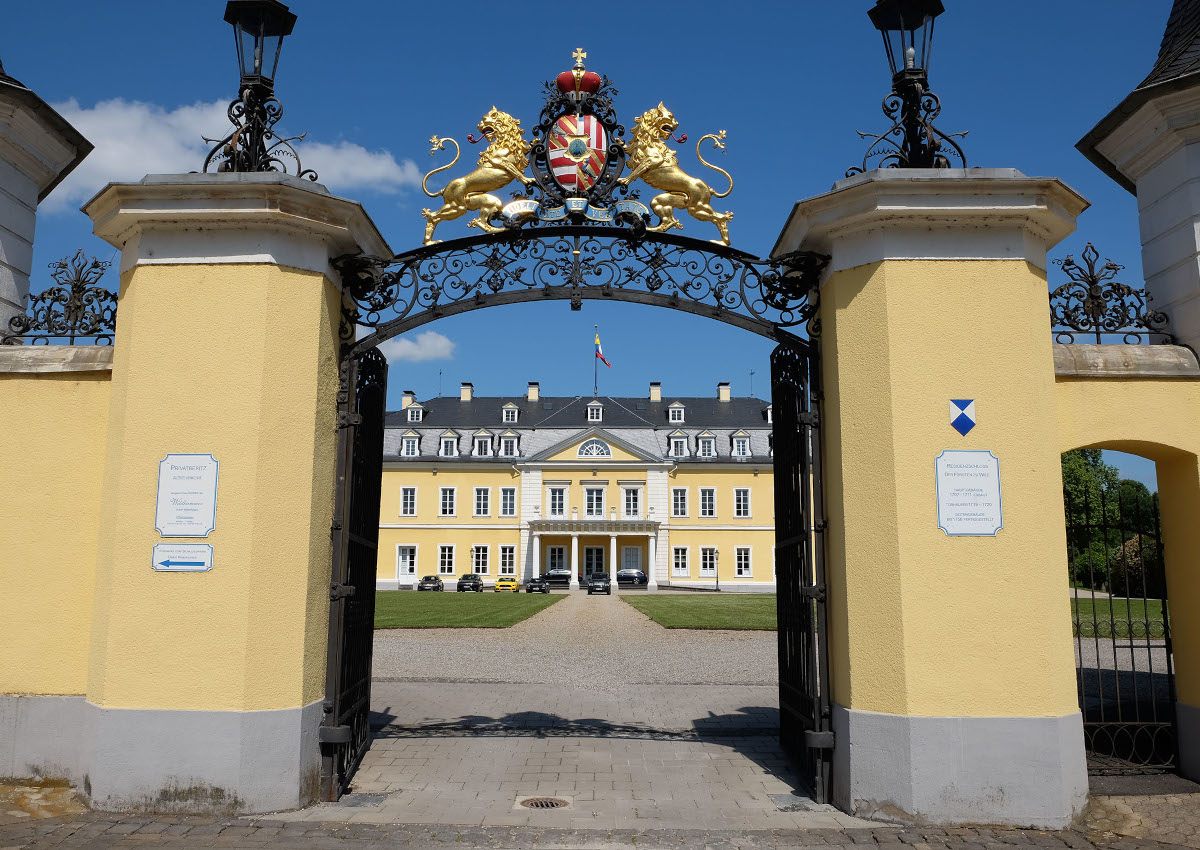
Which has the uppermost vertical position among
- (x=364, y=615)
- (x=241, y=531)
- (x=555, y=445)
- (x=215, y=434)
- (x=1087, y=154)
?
(x=555, y=445)

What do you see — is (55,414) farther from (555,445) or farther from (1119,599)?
(555,445)

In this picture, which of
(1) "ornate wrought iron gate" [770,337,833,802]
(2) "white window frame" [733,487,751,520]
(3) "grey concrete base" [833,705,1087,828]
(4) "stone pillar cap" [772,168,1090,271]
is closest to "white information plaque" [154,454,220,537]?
(1) "ornate wrought iron gate" [770,337,833,802]

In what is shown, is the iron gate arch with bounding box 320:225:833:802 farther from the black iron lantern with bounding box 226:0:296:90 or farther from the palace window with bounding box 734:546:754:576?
the palace window with bounding box 734:546:754:576

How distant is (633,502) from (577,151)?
50606mm

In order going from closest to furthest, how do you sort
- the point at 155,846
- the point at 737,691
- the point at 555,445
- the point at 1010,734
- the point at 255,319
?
the point at 155,846, the point at 1010,734, the point at 255,319, the point at 737,691, the point at 555,445

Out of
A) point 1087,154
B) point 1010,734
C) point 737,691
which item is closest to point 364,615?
point 1010,734

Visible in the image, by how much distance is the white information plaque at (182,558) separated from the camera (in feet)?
20.3

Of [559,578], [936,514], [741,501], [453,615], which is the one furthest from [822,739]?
[741,501]

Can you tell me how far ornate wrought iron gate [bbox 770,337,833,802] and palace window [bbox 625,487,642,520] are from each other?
49263 mm

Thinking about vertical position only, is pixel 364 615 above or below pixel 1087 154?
below

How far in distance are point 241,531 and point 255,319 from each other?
1405 mm

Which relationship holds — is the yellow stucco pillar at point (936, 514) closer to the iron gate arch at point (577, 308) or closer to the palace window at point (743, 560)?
→ the iron gate arch at point (577, 308)

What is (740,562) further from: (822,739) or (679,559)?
(822,739)

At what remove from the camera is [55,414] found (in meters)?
6.91
